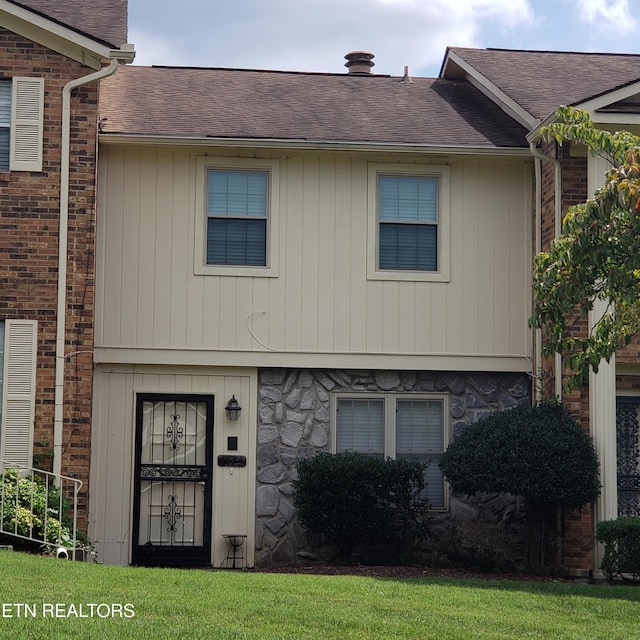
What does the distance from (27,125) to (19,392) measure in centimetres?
313

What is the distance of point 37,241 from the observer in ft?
45.4

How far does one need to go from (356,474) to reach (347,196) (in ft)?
11.9

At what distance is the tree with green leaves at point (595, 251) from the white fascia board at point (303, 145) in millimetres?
4221

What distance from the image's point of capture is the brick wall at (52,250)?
13.7m

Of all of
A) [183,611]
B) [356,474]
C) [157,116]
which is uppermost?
[157,116]

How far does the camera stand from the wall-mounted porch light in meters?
14.9

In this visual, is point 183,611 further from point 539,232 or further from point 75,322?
point 539,232

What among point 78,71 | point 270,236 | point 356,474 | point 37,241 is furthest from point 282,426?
point 78,71

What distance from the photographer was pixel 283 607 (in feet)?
30.9

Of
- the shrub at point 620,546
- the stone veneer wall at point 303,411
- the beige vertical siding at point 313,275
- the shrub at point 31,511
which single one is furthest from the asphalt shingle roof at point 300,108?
the shrub at point 620,546

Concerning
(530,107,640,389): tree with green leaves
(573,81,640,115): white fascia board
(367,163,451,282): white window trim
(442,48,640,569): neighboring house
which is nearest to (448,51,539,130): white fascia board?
(442,48,640,569): neighboring house

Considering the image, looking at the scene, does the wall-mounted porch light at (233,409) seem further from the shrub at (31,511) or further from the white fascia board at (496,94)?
the white fascia board at (496,94)

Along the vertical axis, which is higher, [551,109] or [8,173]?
[551,109]

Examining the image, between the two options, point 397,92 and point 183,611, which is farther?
point 397,92
